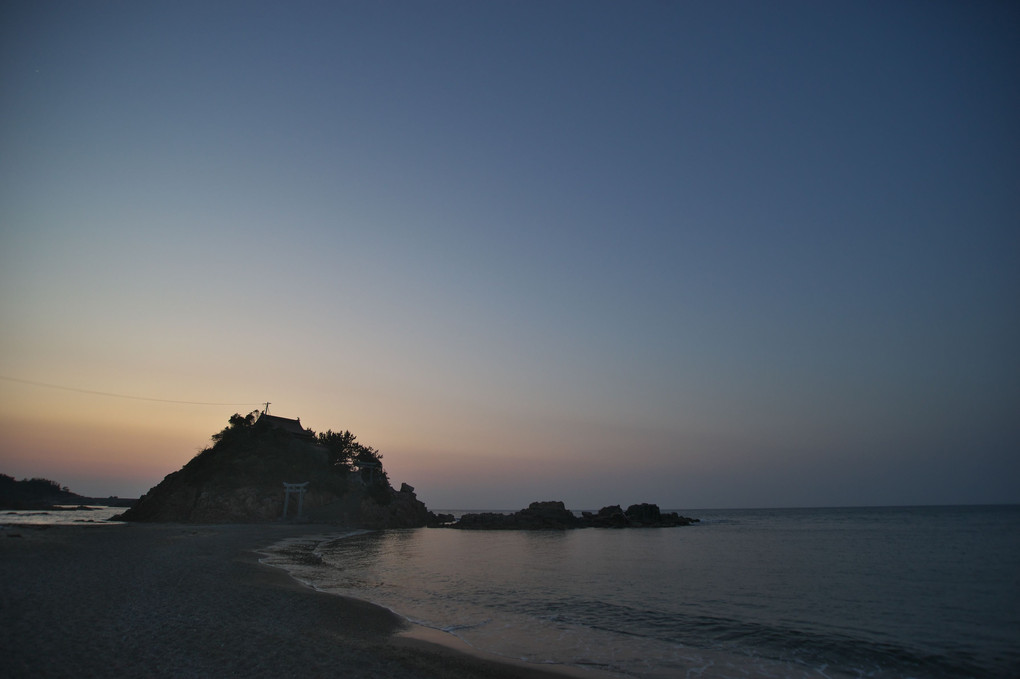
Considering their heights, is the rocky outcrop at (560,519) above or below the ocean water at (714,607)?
below

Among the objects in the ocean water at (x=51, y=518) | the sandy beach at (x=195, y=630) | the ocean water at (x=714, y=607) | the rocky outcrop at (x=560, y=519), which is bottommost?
the rocky outcrop at (x=560, y=519)

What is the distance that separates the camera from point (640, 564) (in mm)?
33625

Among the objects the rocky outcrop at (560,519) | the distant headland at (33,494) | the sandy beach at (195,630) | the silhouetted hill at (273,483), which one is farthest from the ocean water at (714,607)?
the distant headland at (33,494)

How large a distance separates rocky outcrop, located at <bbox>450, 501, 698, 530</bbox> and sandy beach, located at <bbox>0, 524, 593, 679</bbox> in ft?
220

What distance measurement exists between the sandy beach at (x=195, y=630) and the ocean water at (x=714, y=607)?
2.12m

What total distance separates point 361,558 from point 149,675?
1033 inches

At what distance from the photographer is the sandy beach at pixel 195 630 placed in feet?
29.8

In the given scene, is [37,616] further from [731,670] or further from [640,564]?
[640,564]

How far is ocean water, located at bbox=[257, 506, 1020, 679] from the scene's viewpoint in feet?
42.7

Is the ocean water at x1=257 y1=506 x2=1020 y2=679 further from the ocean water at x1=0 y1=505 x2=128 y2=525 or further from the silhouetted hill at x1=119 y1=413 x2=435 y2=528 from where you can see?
the ocean water at x1=0 y1=505 x2=128 y2=525

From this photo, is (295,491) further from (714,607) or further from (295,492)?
(714,607)

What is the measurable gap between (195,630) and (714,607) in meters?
17.9

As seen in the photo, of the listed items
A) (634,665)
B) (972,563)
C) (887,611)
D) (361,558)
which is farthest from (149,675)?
(972,563)

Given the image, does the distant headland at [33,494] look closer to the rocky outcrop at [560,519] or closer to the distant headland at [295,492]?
the distant headland at [295,492]
